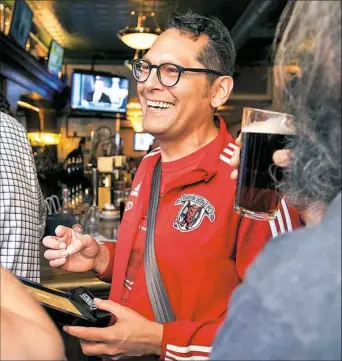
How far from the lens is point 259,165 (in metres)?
1.09

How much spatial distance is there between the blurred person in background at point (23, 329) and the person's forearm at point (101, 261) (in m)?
0.96

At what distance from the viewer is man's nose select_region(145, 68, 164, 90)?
1631 millimetres

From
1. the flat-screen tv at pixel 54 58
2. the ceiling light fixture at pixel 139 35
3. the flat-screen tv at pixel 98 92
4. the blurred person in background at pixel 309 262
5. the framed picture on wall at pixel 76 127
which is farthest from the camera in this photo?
the framed picture on wall at pixel 76 127

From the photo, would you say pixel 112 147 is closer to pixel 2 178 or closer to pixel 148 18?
pixel 148 18

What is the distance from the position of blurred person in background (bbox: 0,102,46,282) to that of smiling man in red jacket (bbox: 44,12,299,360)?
9cm

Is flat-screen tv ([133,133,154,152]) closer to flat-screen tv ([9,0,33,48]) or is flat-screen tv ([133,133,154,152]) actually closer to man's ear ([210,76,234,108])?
flat-screen tv ([9,0,33,48])

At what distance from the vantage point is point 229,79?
170 cm

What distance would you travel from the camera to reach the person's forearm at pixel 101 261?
1.74 metres

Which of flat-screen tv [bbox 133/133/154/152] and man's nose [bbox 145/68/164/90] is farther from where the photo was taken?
flat-screen tv [bbox 133/133/154/152]

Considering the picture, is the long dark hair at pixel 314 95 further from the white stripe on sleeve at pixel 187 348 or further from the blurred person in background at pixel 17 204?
the blurred person in background at pixel 17 204

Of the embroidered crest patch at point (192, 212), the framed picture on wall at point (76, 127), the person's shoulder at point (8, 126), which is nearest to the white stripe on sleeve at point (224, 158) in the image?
the embroidered crest patch at point (192, 212)

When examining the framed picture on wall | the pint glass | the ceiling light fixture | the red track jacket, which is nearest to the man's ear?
the red track jacket

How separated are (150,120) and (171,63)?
0.19 metres

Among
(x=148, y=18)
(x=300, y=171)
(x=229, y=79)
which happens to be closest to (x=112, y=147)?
(x=148, y=18)
